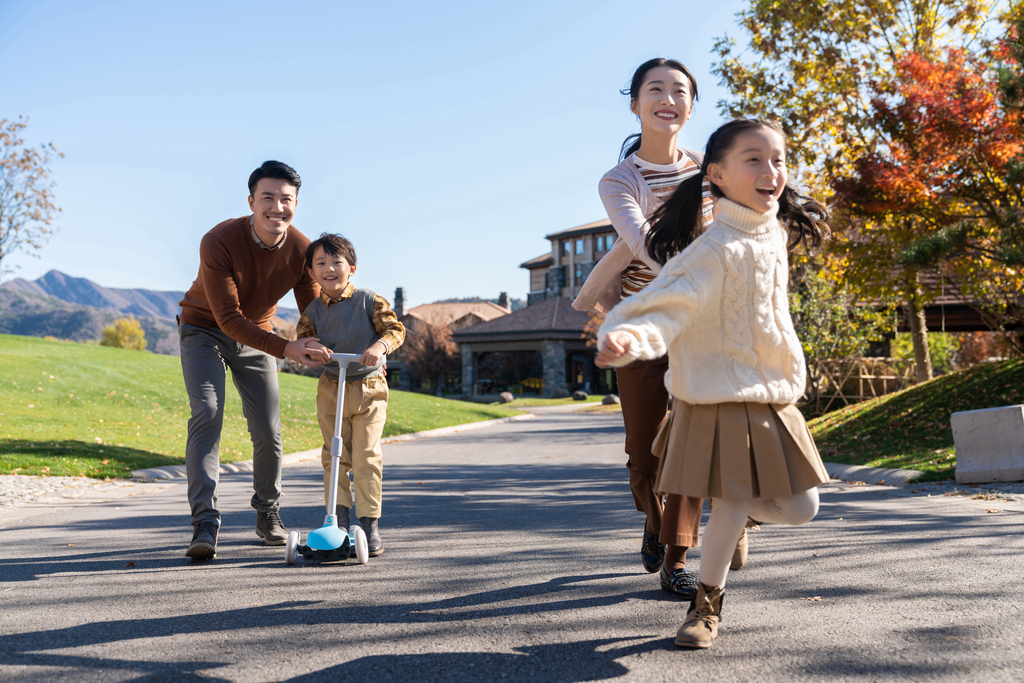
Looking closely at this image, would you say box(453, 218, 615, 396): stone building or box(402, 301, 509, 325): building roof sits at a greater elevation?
box(402, 301, 509, 325): building roof

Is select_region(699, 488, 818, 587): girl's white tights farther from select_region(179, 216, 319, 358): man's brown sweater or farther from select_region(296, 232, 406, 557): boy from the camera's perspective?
select_region(179, 216, 319, 358): man's brown sweater

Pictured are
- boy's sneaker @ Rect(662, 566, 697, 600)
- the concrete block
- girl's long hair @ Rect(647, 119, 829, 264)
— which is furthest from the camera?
the concrete block

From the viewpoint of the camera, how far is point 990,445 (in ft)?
21.6

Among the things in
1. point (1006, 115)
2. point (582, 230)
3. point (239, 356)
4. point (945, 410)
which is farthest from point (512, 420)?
point (582, 230)

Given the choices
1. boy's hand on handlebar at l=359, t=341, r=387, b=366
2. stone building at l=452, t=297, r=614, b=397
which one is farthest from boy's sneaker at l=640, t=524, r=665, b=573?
stone building at l=452, t=297, r=614, b=397

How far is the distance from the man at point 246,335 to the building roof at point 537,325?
3899 centimetres

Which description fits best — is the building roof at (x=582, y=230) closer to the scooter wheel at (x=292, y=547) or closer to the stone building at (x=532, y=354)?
the stone building at (x=532, y=354)

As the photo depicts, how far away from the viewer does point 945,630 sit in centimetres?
271

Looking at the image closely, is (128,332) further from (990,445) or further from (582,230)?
(990,445)

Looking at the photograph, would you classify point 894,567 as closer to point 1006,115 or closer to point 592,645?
point 592,645

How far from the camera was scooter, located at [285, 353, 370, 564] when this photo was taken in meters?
3.81

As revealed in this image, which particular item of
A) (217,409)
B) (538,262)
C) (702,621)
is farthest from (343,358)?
(538,262)

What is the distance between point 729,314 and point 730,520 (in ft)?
2.28

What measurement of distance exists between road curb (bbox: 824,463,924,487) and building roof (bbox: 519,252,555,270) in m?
63.4
